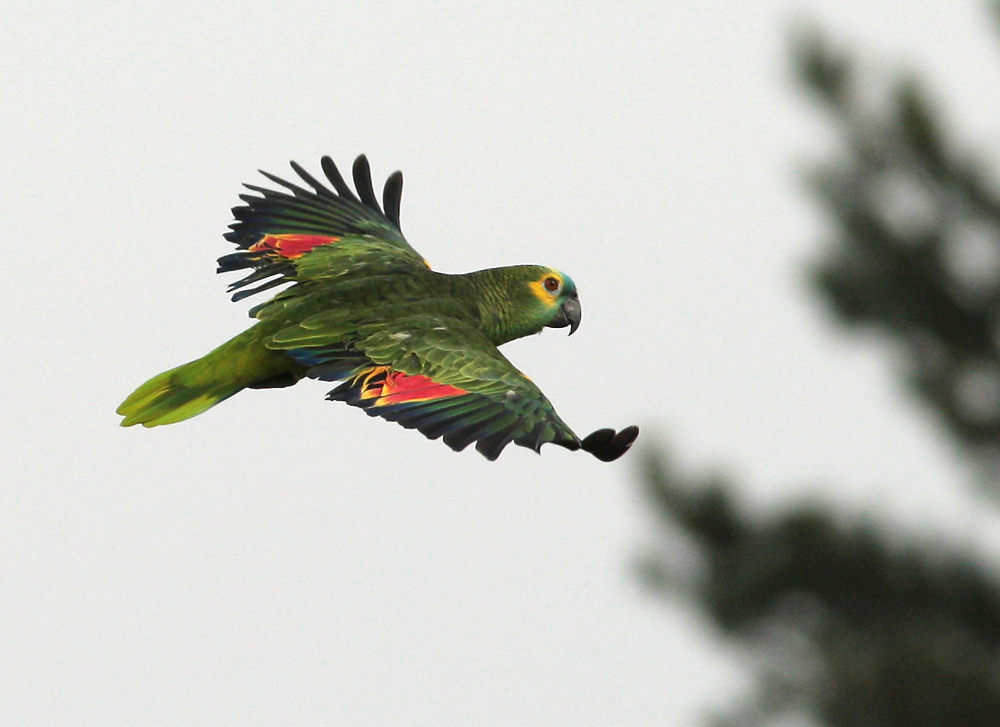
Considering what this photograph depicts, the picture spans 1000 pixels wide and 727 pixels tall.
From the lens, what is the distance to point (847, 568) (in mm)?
21828

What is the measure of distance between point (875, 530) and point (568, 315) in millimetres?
15134

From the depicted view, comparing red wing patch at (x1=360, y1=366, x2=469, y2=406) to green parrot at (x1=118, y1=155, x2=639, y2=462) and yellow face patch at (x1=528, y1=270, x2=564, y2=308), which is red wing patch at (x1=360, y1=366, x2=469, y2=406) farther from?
yellow face patch at (x1=528, y1=270, x2=564, y2=308)

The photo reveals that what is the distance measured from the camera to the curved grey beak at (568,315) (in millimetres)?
7785

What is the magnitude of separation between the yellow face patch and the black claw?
2.23 metres

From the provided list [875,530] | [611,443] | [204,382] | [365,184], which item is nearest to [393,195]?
[365,184]

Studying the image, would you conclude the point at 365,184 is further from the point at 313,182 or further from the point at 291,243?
the point at 291,243

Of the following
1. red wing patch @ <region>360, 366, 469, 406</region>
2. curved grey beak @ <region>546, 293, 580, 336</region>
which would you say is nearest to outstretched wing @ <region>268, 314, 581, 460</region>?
red wing patch @ <region>360, 366, 469, 406</region>

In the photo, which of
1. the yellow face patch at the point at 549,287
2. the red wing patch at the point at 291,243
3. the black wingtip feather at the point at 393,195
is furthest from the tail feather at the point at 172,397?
the black wingtip feather at the point at 393,195

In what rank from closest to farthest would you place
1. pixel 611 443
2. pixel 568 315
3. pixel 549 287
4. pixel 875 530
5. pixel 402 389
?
pixel 611 443 < pixel 402 389 < pixel 549 287 < pixel 568 315 < pixel 875 530

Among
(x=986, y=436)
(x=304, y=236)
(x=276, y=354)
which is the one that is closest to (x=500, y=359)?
(x=276, y=354)

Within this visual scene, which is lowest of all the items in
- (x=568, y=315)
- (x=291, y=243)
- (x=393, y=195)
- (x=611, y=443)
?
(x=611, y=443)

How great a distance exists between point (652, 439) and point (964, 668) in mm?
4636

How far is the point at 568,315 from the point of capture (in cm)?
784

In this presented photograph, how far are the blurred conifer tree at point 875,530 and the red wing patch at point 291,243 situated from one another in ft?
39.1
